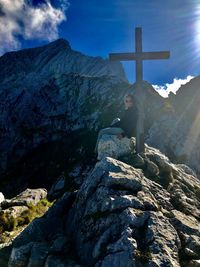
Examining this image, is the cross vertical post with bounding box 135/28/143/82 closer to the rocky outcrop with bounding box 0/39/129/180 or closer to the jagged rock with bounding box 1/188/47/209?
the jagged rock with bounding box 1/188/47/209

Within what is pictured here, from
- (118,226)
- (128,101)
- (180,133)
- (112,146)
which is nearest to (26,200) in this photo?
(112,146)

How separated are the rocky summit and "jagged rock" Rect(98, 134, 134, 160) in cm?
241

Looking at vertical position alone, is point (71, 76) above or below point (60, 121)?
above

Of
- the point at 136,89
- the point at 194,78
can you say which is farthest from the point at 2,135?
the point at 136,89

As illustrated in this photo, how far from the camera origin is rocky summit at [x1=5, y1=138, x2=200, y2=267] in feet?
35.5

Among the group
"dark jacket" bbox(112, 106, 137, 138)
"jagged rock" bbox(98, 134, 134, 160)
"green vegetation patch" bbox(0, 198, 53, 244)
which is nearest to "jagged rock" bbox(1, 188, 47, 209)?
"green vegetation patch" bbox(0, 198, 53, 244)

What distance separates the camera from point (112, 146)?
1842 cm

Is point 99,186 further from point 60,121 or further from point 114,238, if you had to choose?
point 60,121

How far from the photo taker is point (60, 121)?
430ft

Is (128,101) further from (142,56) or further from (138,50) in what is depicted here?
(138,50)

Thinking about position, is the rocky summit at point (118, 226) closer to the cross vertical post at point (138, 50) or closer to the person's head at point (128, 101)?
the person's head at point (128, 101)

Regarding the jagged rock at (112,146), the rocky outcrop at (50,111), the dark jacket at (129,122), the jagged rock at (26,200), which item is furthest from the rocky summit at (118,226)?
the rocky outcrop at (50,111)

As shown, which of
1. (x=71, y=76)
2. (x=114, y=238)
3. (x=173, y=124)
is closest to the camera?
(x=114, y=238)

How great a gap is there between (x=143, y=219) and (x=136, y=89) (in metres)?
10.1
